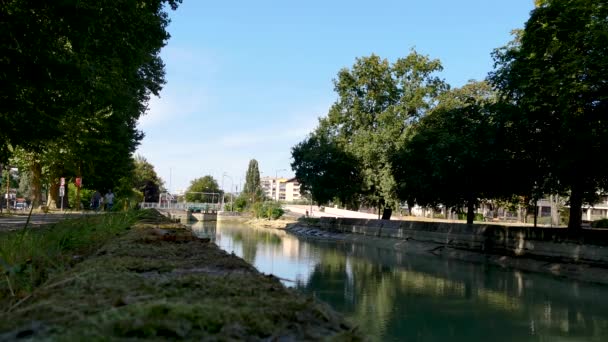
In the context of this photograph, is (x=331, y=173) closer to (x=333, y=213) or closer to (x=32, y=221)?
(x=32, y=221)

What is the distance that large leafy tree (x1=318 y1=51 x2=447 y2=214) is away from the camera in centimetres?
4544

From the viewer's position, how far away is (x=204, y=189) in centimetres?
15975

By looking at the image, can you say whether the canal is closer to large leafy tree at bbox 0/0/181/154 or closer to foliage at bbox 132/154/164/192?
large leafy tree at bbox 0/0/181/154

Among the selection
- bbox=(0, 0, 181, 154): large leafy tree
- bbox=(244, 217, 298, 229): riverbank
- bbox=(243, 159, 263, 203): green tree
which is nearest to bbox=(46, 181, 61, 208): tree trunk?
bbox=(244, 217, 298, 229): riverbank

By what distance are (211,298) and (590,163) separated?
24406mm

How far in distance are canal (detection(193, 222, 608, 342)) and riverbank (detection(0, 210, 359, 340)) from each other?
283 centimetres

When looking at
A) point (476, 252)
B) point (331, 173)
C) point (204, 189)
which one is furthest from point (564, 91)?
point (204, 189)

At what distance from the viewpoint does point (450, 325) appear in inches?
547

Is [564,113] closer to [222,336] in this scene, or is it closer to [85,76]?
[85,76]

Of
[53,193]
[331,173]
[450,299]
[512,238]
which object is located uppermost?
[331,173]

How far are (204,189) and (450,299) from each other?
14528cm

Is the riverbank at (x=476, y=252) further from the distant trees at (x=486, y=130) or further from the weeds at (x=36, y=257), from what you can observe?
the weeds at (x=36, y=257)

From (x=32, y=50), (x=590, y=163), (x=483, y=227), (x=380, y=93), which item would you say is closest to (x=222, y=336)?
(x=32, y=50)

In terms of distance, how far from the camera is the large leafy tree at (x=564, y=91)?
72.5 feet
